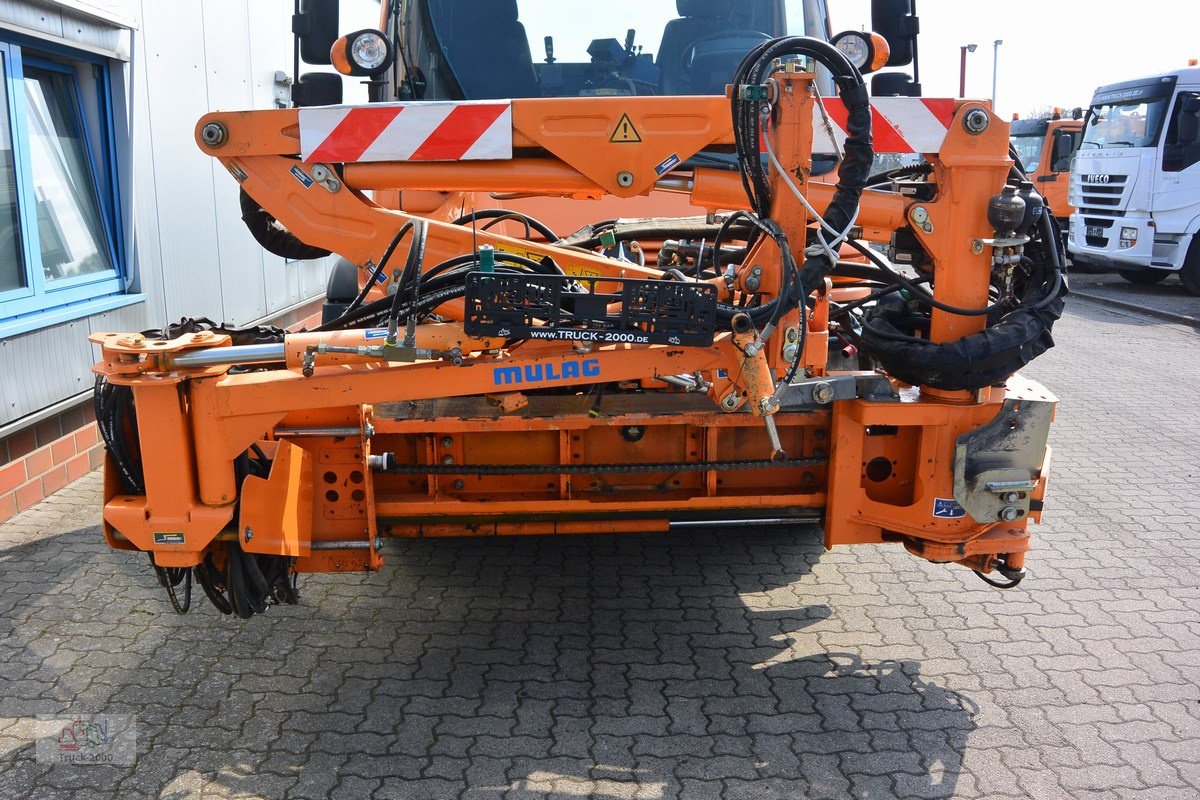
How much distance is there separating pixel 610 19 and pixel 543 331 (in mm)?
2466

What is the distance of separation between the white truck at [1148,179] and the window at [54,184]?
13278 millimetres

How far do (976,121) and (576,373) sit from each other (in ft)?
5.01

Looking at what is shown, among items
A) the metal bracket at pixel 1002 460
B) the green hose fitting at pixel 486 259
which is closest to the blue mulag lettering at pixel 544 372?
the green hose fitting at pixel 486 259

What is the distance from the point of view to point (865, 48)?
4566mm

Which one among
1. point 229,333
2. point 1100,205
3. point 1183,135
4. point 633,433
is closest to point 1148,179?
point 1183,135

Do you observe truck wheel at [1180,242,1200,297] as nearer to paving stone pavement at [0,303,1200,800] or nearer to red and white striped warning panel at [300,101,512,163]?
paving stone pavement at [0,303,1200,800]

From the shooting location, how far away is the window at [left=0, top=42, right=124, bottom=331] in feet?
17.6

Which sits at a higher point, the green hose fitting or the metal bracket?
the green hose fitting

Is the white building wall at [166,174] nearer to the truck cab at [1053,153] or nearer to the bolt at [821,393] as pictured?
the bolt at [821,393]

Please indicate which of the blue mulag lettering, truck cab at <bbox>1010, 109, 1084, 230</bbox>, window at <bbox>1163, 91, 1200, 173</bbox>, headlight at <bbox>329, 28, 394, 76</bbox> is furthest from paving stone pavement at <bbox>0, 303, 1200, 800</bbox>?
truck cab at <bbox>1010, 109, 1084, 230</bbox>

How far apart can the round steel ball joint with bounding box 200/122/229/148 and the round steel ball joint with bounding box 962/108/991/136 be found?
7.91ft

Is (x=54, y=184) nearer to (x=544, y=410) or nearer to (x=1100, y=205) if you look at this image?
(x=544, y=410)

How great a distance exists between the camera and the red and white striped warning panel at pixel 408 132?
341cm

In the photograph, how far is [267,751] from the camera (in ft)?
10.7
